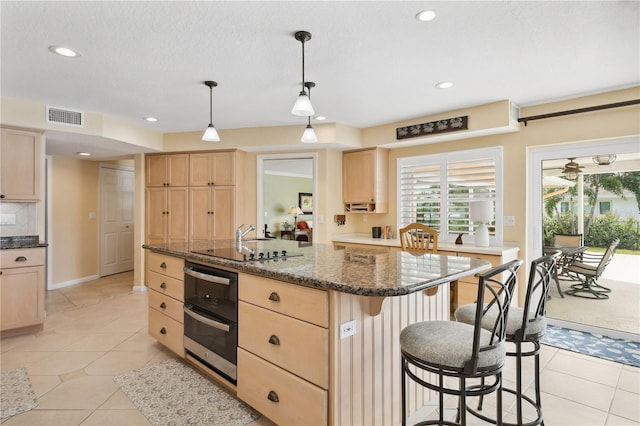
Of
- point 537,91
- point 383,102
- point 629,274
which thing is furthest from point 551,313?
point 383,102

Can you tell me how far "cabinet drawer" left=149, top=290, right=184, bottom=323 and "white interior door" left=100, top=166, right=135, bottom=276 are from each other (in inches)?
158

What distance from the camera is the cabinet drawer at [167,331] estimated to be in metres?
2.77

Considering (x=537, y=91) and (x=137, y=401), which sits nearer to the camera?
(x=137, y=401)

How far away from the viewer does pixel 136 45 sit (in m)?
2.47

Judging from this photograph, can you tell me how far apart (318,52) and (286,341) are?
6.59ft

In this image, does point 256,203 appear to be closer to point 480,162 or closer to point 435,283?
point 480,162

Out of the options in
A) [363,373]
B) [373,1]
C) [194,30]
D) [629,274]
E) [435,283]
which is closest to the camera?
[435,283]

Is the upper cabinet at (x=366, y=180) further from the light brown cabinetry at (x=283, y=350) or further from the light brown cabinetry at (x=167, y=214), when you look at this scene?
the light brown cabinetry at (x=283, y=350)

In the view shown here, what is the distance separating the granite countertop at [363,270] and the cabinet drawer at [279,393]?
1.65 feet

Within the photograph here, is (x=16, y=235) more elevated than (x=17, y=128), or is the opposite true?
(x=17, y=128)

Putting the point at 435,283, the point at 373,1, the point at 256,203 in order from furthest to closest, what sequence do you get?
the point at 256,203
the point at 373,1
the point at 435,283

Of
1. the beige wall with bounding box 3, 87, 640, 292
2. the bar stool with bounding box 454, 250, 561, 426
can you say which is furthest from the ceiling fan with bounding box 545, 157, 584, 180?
the bar stool with bounding box 454, 250, 561, 426

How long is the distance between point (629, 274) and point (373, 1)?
140 inches

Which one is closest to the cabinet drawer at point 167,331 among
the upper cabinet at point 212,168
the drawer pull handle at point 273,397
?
the drawer pull handle at point 273,397
